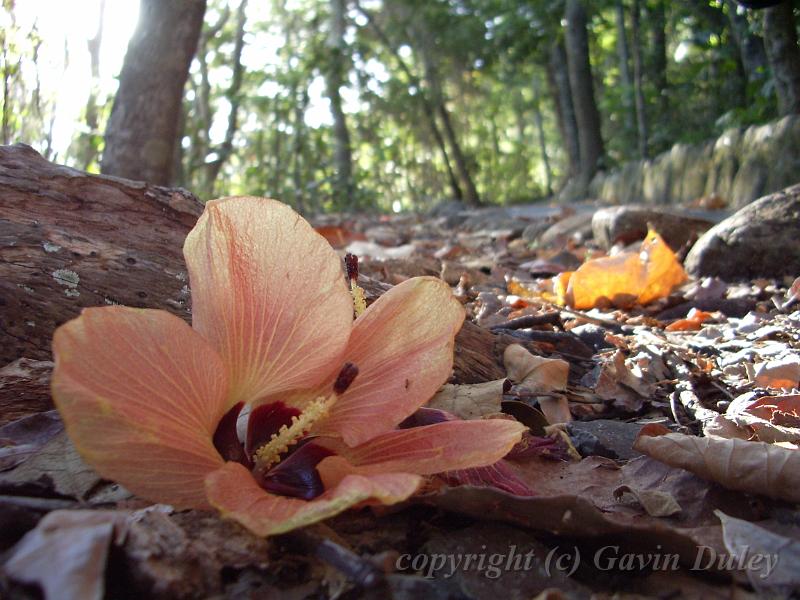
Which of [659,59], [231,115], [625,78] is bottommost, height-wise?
[231,115]

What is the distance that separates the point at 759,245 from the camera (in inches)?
156

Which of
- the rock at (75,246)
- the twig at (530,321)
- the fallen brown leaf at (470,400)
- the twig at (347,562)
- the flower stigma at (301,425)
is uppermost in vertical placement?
the rock at (75,246)

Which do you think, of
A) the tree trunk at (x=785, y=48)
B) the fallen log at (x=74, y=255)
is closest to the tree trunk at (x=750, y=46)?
the tree trunk at (x=785, y=48)

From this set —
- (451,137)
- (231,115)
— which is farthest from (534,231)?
(451,137)

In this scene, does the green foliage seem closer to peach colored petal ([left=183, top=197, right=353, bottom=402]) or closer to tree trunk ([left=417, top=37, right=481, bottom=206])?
tree trunk ([left=417, top=37, right=481, bottom=206])

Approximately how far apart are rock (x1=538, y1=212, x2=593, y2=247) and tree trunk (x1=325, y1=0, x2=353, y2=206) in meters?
5.10

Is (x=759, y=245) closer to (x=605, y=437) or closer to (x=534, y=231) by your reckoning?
(x=605, y=437)

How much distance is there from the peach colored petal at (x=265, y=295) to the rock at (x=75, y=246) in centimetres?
61

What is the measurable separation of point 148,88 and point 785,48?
5.74 meters

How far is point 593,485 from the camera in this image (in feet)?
4.61

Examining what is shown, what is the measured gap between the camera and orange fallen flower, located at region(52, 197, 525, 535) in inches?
38.5

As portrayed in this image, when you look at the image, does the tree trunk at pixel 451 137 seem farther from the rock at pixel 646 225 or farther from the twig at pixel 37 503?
the twig at pixel 37 503

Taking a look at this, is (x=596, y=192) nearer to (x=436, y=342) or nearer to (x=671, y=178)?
(x=671, y=178)

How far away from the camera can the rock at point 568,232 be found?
628 cm
